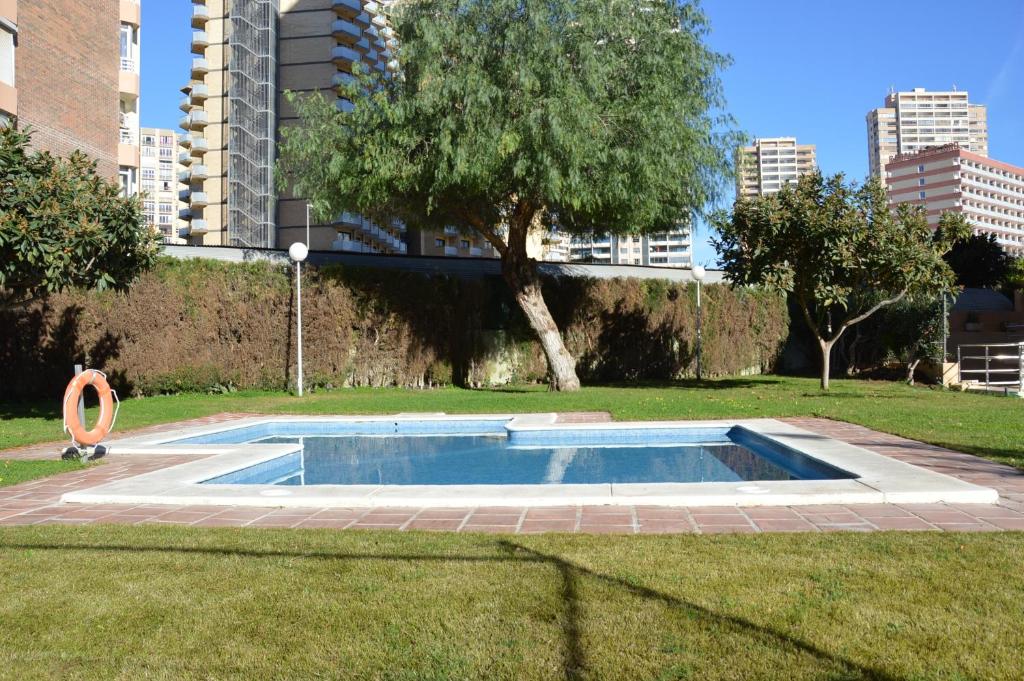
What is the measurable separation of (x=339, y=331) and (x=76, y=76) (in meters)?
12.2

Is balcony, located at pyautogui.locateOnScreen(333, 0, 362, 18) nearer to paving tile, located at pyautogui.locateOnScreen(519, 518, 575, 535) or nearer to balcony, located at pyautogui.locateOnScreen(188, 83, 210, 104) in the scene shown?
balcony, located at pyautogui.locateOnScreen(188, 83, 210, 104)

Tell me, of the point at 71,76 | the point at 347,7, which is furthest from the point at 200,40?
the point at 71,76

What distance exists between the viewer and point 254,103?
→ 211 feet

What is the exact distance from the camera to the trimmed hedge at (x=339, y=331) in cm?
1633

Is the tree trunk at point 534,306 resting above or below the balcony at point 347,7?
below

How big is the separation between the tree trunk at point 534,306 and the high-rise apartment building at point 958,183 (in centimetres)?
11589

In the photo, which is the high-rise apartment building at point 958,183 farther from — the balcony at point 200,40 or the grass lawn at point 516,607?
the grass lawn at point 516,607

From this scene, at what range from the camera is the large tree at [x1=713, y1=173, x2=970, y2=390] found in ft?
52.4

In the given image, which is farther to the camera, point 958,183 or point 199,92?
point 958,183

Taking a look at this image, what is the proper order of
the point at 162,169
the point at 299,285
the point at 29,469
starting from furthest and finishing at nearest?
1. the point at 162,169
2. the point at 299,285
3. the point at 29,469

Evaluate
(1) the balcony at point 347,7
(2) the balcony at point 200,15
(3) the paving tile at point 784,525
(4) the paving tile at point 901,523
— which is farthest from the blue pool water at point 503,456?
(2) the balcony at point 200,15

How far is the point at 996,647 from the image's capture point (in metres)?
2.94

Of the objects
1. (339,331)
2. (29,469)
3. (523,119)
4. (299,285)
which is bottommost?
(29,469)

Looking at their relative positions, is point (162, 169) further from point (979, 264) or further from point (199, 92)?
point (979, 264)
